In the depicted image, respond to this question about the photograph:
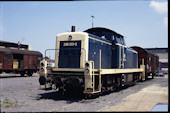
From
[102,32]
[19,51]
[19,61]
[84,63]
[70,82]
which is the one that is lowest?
[70,82]

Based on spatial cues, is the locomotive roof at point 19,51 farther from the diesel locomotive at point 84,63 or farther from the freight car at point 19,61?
the diesel locomotive at point 84,63

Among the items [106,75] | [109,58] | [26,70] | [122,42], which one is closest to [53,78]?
[106,75]

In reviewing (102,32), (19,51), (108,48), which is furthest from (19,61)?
(108,48)

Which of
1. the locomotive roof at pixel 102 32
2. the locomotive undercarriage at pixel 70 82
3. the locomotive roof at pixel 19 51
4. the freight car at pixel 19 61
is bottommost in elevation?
the locomotive undercarriage at pixel 70 82

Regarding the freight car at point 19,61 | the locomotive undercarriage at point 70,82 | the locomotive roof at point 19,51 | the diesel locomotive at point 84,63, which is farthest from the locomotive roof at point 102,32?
the locomotive roof at point 19,51

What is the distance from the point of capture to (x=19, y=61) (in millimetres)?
23109

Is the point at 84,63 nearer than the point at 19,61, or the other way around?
the point at 84,63

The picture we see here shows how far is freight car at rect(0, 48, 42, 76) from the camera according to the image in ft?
68.2

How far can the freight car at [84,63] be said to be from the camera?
794cm

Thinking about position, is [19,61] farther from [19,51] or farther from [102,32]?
[102,32]

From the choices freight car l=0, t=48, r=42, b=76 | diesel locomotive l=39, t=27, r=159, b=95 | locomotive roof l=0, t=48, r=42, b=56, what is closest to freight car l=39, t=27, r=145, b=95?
diesel locomotive l=39, t=27, r=159, b=95

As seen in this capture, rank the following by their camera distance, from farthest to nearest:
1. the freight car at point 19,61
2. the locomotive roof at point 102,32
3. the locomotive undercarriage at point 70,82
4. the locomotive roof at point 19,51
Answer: the locomotive roof at point 19,51, the freight car at point 19,61, the locomotive roof at point 102,32, the locomotive undercarriage at point 70,82

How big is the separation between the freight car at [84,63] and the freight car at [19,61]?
13485mm

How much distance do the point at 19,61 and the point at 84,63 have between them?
16.7 metres
